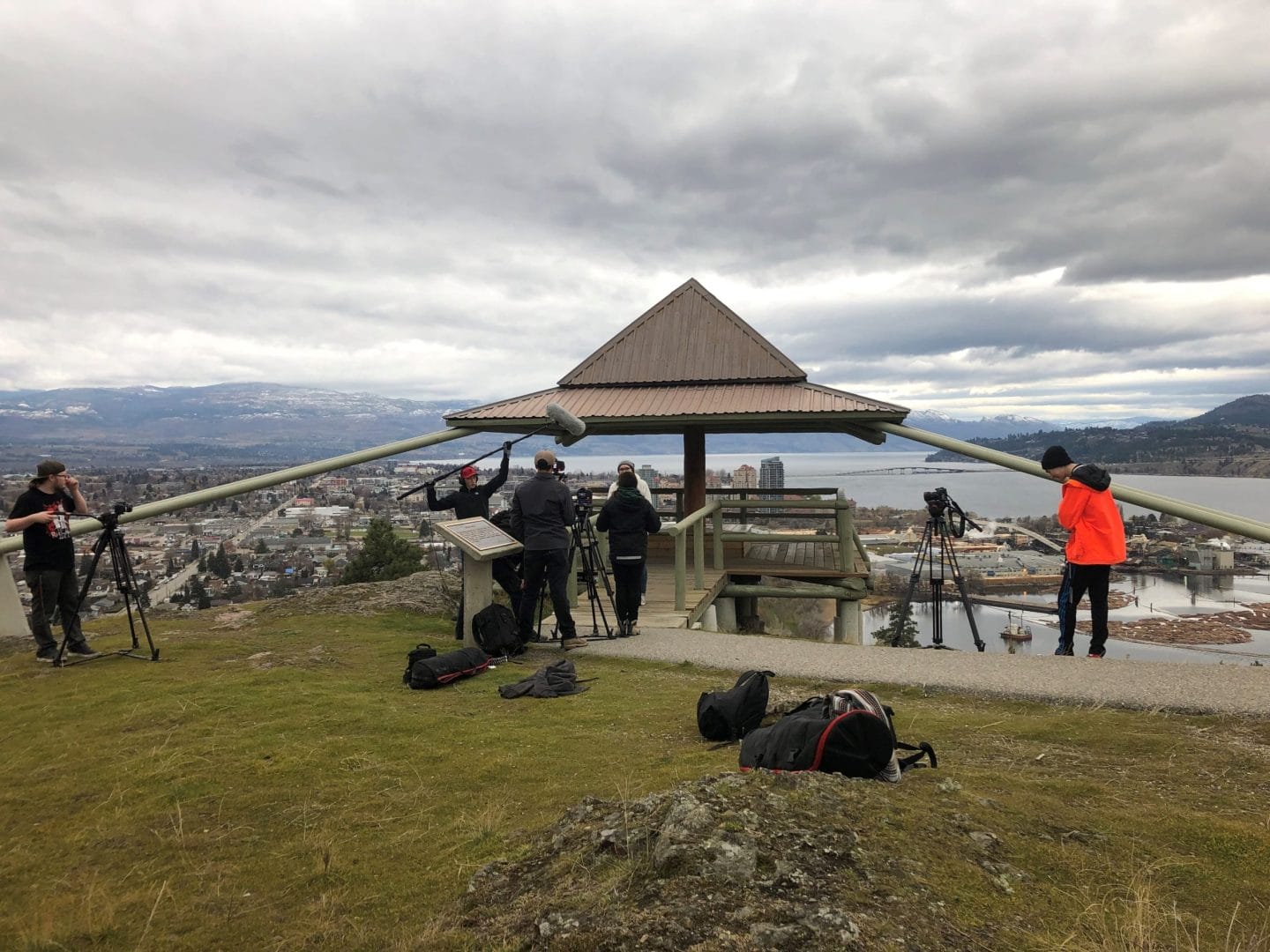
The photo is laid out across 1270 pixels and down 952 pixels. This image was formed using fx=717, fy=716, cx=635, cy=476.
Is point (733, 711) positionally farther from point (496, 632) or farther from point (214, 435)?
point (214, 435)

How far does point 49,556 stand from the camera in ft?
21.1

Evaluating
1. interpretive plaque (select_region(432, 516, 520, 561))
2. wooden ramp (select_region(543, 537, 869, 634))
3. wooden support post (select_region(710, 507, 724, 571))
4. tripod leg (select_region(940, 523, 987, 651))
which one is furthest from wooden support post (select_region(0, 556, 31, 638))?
tripod leg (select_region(940, 523, 987, 651))

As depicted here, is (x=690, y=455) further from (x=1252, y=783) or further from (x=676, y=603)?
(x=1252, y=783)

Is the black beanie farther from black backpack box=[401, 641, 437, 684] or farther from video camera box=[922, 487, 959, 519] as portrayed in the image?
black backpack box=[401, 641, 437, 684]

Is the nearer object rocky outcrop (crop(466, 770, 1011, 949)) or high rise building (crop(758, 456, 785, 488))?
rocky outcrop (crop(466, 770, 1011, 949))

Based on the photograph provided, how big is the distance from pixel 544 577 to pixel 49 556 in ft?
14.6

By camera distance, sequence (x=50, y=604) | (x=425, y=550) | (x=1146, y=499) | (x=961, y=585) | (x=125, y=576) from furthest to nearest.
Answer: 1. (x=425, y=550)
2. (x=961, y=585)
3. (x=1146, y=499)
4. (x=125, y=576)
5. (x=50, y=604)

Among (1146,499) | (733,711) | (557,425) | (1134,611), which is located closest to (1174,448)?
(1134,611)

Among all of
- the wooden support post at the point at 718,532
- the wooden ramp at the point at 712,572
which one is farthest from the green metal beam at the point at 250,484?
the wooden support post at the point at 718,532

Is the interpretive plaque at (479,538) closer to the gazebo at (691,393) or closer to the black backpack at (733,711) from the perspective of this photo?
the black backpack at (733,711)

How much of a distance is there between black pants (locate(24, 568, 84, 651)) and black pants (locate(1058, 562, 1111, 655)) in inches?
365

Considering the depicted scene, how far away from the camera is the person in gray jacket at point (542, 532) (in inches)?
287

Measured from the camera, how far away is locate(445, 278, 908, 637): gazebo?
10406mm

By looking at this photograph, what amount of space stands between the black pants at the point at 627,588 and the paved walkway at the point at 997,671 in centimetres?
42
